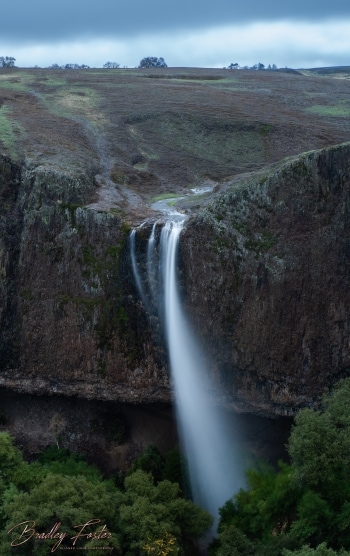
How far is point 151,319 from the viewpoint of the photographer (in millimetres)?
27578

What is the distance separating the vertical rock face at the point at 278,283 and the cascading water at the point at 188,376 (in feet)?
1.86

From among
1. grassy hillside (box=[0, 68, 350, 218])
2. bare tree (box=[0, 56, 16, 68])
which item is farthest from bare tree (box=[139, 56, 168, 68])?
grassy hillside (box=[0, 68, 350, 218])

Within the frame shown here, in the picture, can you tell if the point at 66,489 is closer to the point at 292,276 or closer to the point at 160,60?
the point at 292,276

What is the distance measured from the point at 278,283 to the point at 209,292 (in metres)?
2.59

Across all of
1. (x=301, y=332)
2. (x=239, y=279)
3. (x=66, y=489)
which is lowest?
(x=66, y=489)

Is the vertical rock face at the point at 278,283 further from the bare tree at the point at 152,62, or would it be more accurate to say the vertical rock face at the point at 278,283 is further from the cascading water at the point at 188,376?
the bare tree at the point at 152,62

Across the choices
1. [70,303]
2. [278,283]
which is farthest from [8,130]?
[278,283]

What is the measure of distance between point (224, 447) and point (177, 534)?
7393mm

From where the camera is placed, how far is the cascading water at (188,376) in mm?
27047

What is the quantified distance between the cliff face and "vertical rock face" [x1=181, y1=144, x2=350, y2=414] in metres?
0.04

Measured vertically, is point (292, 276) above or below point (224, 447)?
above

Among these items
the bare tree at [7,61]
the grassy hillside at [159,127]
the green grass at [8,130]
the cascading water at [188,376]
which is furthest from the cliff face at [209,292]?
the bare tree at [7,61]

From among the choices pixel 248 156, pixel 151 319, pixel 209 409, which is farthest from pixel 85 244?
pixel 248 156

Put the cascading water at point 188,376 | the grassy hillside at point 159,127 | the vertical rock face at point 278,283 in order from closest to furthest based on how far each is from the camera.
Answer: the vertical rock face at point 278,283
the cascading water at point 188,376
the grassy hillside at point 159,127
